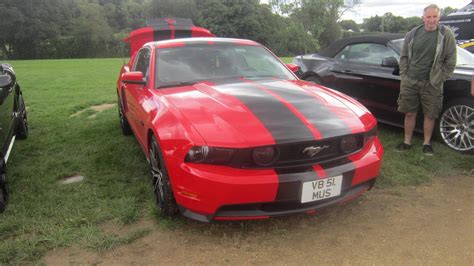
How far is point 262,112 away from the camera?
2.84 metres

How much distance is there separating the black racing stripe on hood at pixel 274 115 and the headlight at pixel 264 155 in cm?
8

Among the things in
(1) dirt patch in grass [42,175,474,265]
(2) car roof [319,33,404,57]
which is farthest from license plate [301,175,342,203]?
(2) car roof [319,33,404,57]

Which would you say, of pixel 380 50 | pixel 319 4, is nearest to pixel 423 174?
pixel 380 50

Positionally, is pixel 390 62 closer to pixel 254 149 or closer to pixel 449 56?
pixel 449 56

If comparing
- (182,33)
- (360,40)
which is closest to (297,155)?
(360,40)

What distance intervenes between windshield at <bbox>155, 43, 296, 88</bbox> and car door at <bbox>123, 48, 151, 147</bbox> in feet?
0.76

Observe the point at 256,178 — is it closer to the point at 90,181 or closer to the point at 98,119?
the point at 90,181

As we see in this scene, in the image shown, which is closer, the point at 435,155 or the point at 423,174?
the point at 423,174

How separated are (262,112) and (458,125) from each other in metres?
3.12

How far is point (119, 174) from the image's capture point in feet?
13.6

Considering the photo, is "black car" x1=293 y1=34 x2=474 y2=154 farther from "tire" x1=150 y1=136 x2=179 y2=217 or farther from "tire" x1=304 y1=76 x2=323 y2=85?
"tire" x1=150 y1=136 x2=179 y2=217

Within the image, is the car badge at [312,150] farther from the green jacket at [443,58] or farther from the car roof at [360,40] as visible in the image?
the car roof at [360,40]

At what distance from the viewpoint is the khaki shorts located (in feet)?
15.0

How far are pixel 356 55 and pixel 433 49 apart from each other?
168 cm
